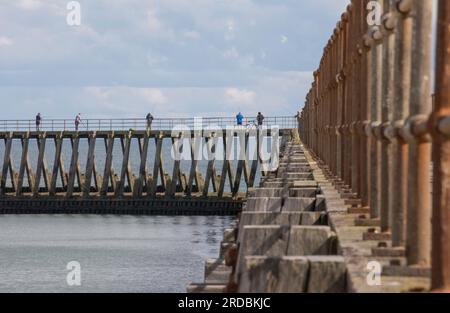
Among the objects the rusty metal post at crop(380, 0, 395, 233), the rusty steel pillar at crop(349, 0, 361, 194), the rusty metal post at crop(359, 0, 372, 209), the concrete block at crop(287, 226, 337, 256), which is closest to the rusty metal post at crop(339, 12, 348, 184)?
the rusty steel pillar at crop(349, 0, 361, 194)

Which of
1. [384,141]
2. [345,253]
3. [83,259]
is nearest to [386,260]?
[345,253]

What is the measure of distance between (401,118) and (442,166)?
2.04 metres

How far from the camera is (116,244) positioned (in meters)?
43.9

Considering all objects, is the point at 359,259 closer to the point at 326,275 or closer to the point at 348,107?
the point at 326,275

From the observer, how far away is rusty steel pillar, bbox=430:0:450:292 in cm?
561

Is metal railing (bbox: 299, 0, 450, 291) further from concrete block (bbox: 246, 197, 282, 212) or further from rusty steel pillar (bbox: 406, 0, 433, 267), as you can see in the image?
concrete block (bbox: 246, 197, 282, 212)

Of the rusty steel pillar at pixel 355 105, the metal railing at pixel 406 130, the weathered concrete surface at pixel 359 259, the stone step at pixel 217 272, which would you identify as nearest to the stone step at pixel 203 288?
the weathered concrete surface at pixel 359 259

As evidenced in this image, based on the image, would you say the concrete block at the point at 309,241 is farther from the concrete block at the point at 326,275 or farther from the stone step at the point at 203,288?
the concrete block at the point at 326,275

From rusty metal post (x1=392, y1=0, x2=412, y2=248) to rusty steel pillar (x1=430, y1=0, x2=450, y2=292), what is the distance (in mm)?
1671

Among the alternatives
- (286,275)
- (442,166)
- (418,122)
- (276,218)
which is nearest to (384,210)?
(276,218)

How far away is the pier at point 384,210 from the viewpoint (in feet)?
18.7
